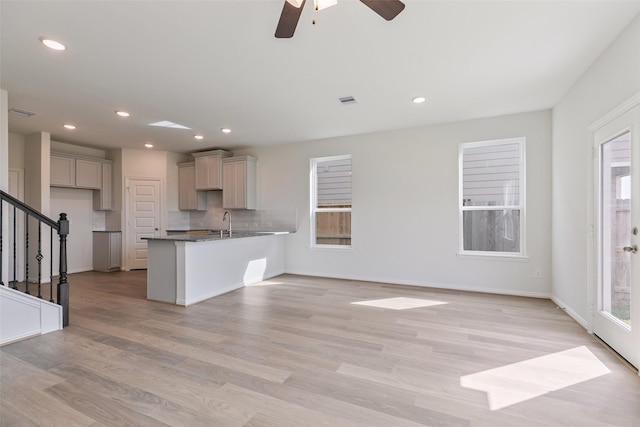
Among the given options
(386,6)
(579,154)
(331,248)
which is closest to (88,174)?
(331,248)

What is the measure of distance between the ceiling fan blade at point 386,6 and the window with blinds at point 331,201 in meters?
3.80

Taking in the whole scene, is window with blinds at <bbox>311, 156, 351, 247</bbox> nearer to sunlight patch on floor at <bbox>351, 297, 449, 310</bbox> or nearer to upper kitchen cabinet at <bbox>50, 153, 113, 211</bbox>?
sunlight patch on floor at <bbox>351, 297, 449, 310</bbox>

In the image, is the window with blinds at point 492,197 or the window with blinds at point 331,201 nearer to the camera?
the window with blinds at point 492,197

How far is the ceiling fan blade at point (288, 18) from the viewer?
1.71m

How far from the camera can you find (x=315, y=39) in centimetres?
243

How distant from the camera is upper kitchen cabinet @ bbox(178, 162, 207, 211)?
660 centimetres

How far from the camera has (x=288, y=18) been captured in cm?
179

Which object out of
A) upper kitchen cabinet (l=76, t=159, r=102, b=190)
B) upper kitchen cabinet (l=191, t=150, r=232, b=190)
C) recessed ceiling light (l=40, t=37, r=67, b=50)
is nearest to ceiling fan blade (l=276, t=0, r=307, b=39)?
recessed ceiling light (l=40, t=37, r=67, b=50)

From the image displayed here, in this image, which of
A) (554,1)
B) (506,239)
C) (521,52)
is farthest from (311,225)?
(554,1)

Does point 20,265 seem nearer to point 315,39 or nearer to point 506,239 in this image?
point 315,39

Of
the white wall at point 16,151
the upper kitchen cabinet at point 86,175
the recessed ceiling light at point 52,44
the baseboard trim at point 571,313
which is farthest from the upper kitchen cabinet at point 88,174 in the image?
the baseboard trim at point 571,313

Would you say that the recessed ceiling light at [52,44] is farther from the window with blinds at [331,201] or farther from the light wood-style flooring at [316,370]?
the window with blinds at [331,201]

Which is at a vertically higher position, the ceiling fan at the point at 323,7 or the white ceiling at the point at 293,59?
the white ceiling at the point at 293,59

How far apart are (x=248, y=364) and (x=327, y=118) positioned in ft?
11.5
